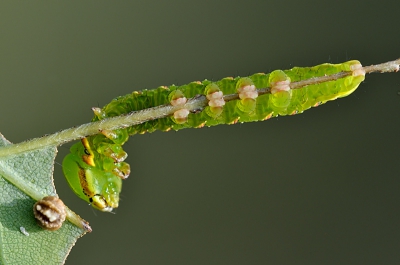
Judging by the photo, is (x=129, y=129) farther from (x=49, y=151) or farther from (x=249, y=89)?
(x=249, y=89)

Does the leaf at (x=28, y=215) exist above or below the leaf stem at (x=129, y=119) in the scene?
below

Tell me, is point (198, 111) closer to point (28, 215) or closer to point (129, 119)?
point (129, 119)

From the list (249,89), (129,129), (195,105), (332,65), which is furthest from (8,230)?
(332,65)

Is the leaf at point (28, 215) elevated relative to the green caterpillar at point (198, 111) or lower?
lower

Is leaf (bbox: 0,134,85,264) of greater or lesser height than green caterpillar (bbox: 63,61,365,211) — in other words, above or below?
below
